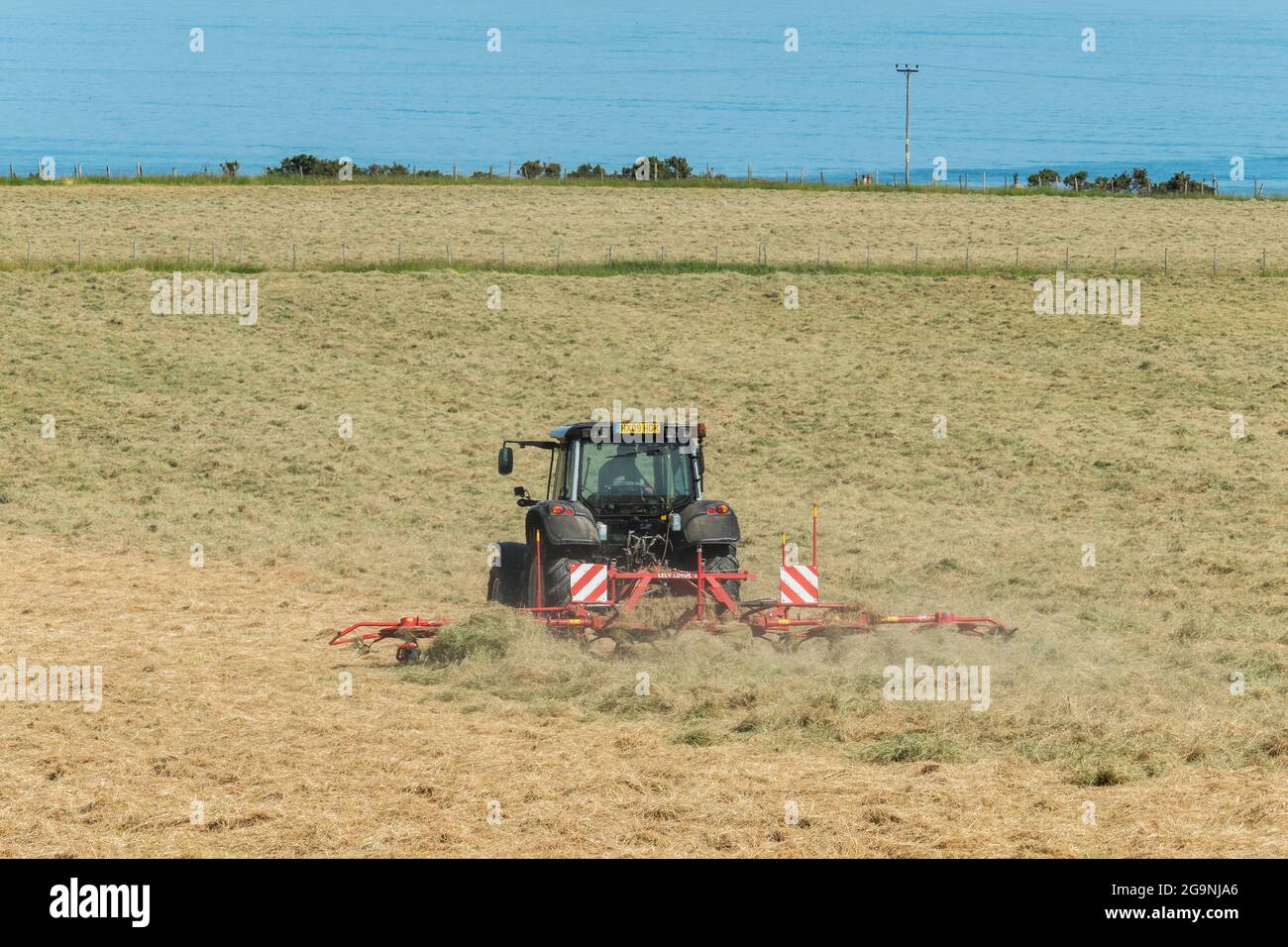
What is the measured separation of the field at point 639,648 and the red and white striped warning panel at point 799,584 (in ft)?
3.19

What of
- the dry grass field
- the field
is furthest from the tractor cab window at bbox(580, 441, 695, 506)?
the dry grass field

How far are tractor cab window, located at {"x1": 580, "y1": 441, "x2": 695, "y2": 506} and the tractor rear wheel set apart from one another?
3.45ft

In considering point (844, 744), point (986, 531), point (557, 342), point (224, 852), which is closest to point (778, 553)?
point (986, 531)

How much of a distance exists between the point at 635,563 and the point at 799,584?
178 centimetres

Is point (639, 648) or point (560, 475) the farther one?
point (560, 475)

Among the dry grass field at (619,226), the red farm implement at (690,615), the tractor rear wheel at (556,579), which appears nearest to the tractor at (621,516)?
the tractor rear wheel at (556,579)

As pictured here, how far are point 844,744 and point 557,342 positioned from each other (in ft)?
84.9

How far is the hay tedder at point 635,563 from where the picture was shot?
47.5 feet

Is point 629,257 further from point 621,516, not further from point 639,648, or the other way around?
point 639,648

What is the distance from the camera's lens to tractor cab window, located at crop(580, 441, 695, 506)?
52.6 feet

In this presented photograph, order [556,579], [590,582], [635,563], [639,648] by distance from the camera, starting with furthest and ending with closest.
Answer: [635,563], [556,579], [590,582], [639,648]

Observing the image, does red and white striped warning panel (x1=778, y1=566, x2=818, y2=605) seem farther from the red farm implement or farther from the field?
the field

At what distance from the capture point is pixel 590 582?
14547 millimetres

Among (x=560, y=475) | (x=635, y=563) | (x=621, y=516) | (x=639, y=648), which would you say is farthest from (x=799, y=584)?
(x=560, y=475)
